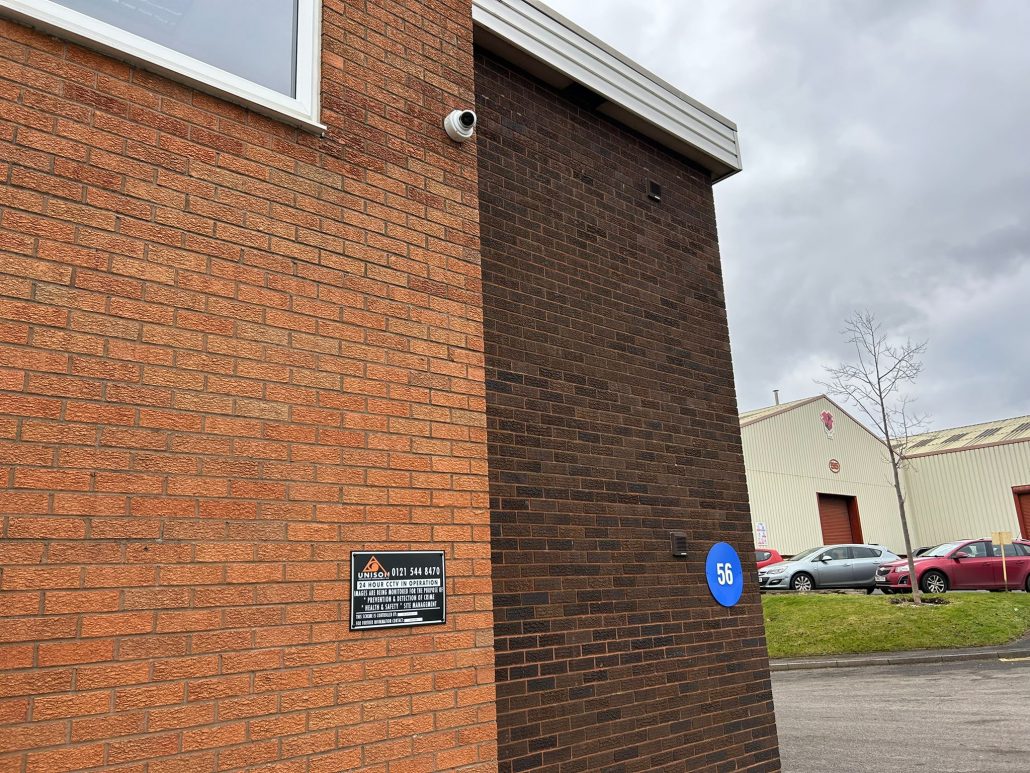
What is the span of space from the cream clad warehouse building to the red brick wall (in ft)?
84.2

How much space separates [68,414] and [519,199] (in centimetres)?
340

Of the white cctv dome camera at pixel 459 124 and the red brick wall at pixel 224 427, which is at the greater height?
the white cctv dome camera at pixel 459 124

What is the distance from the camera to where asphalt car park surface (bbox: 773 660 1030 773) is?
7672 millimetres

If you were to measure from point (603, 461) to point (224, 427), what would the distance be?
2925 millimetres

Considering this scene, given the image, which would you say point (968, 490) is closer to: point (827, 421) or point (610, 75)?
point (827, 421)

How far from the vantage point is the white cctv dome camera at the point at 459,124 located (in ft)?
13.6

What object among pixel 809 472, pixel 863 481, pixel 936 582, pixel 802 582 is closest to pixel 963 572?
pixel 936 582

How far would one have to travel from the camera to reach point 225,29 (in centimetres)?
349

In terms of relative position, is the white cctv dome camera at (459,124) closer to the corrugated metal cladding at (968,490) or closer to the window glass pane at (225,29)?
the window glass pane at (225,29)

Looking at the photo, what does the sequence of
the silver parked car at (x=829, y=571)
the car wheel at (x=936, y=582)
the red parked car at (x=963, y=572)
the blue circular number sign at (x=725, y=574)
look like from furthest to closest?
the silver parked car at (x=829, y=571) < the car wheel at (x=936, y=582) < the red parked car at (x=963, y=572) < the blue circular number sign at (x=725, y=574)

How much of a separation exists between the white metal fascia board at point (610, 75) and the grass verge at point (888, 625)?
36.9 feet

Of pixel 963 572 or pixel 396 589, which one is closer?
pixel 396 589

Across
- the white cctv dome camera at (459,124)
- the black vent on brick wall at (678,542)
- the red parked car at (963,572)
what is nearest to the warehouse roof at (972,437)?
the red parked car at (963,572)

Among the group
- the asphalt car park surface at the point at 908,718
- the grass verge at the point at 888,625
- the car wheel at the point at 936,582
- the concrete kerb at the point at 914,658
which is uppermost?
the car wheel at the point at 936,582
